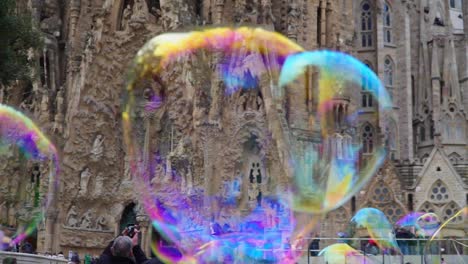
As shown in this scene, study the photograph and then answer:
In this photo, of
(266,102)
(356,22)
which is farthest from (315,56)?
(356,22)

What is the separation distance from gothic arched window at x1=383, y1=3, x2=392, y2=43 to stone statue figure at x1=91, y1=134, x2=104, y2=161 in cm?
1925

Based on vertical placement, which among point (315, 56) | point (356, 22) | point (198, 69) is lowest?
point (315, 56)

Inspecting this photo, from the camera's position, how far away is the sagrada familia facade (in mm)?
31625

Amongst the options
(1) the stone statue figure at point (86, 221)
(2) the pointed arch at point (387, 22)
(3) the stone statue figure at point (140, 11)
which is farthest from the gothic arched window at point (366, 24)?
(1) the stone statue figure at point (86, 221)

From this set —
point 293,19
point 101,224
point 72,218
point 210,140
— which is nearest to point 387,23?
point 293,19

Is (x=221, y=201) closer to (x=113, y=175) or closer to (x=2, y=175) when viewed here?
(x=113, y=175)

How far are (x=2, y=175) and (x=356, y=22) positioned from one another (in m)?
22.8

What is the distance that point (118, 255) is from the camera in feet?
24.0

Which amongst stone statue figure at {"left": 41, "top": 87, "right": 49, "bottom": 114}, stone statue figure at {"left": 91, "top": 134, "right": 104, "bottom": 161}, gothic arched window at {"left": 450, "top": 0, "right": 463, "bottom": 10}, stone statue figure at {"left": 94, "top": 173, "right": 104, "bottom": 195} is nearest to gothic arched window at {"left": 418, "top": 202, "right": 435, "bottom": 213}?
stone statue figure at {"left": 94, "top": 173, "right": 104, "bottom": 195}

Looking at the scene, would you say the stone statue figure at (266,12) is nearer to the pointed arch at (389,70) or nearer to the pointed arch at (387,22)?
the pointed arch at (389,70)

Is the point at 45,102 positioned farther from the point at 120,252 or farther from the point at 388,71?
the point at 120,252

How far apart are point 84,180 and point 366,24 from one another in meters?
20.4

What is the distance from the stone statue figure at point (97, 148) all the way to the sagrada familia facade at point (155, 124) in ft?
0.17

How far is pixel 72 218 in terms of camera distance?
34031mm
